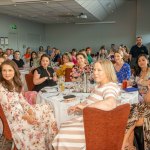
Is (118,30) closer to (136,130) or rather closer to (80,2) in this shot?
(80,2)

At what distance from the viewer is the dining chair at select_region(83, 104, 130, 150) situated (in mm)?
1878

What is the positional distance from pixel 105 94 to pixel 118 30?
1447 cm

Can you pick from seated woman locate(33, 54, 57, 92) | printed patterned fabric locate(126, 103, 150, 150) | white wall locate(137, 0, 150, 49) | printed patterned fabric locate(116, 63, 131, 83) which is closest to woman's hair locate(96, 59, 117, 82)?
printed patterned fabric locate(126, 103, 150, 150)

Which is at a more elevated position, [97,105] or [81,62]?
[81,62]

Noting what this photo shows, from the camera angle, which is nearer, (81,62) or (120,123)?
(120,123)

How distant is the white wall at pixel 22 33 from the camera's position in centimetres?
1286

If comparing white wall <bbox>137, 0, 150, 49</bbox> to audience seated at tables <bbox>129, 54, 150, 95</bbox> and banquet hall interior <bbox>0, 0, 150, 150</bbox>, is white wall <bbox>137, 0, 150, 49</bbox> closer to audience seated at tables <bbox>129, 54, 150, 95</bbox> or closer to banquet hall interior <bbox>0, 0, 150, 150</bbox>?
banquet hall interior <bbox>0, 0, 150, 150</bbox>

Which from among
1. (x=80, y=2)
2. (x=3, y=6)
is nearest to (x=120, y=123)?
(x=80, y=2)

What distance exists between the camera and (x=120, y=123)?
194 cm

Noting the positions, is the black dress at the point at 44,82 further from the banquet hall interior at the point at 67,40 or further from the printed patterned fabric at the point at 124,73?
the printed patterned fabric at the point at 124,73

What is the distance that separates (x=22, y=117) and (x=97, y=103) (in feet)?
3.37

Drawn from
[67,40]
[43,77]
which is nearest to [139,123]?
[43,77]

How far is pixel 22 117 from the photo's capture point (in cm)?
281

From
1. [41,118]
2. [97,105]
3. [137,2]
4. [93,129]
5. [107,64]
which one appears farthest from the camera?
[137,2]
